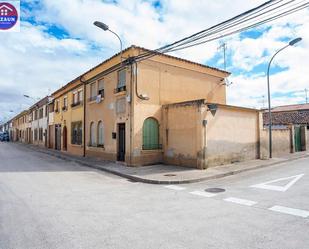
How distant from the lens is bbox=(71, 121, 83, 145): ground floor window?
820 inches

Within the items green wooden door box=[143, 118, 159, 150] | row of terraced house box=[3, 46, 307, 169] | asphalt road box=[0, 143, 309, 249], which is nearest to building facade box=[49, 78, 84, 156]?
row of terraced house box=[3, 46, 307, 169]

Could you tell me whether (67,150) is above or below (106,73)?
below

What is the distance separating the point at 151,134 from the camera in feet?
47.3

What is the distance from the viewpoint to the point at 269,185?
8906 millimetres

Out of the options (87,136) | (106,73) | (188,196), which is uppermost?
(106,73)

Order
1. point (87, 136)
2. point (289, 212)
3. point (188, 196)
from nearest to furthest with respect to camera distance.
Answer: point (289, 212)
point (188, 196)
point (87, 136)

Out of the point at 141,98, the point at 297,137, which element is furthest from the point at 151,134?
the point at 297,137

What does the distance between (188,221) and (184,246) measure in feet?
4.11

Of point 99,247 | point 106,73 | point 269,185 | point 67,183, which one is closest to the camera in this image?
point 99,247

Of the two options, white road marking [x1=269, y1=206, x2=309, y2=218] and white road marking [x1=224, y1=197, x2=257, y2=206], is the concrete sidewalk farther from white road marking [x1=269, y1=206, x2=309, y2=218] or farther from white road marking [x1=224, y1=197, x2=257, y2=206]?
white road marking [x1=269, y1=206, x2=309, y2=218]

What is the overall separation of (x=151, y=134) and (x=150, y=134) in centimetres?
7

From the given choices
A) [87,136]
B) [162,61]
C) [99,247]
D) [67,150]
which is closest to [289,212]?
[99,247]

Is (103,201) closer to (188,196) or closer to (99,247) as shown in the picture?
(188,196)

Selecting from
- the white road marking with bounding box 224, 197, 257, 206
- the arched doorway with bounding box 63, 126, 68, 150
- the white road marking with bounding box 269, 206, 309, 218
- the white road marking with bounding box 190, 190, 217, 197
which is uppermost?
the arched doorway with bounding box 63, 126, 68, 150
